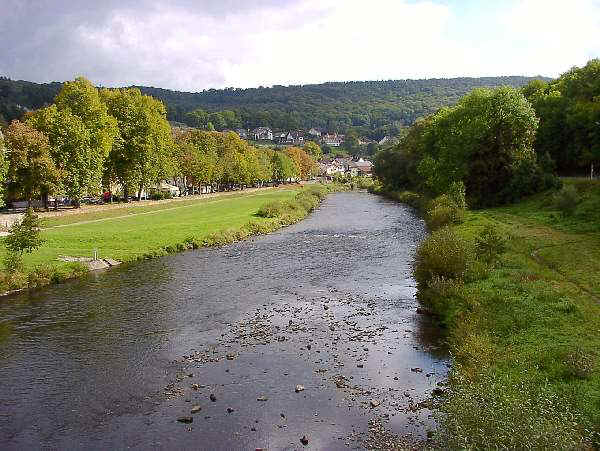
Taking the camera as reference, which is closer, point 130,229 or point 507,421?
point 507,421

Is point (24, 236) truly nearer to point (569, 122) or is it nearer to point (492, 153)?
point (492, 153)

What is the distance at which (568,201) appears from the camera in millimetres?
50688

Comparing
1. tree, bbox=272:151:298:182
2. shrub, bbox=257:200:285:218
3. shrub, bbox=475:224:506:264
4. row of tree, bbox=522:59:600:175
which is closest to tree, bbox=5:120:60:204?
shrub, bbox=257:200:285:218

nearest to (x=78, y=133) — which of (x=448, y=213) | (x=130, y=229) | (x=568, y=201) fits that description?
(x=130, y=229)

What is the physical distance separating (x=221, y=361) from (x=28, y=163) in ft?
150

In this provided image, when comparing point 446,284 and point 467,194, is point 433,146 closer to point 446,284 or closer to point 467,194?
point 467,194

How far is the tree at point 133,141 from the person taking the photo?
77.9 meters

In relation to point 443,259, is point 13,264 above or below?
below

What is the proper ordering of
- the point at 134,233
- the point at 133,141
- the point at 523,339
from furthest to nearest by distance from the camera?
the point at 133,141 < the point at 134,233 < the point at 523,339

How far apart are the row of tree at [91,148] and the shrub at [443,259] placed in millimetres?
39763

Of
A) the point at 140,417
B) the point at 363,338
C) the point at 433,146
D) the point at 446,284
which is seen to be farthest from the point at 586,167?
the point at 140,417

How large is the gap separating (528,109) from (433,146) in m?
22.3

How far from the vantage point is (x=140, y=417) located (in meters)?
19.5

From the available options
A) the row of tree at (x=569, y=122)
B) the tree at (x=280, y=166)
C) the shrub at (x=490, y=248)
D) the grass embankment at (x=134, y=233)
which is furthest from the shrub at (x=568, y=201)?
the tree at (x=280, y=166)
